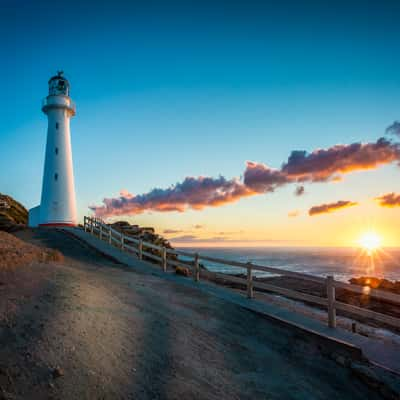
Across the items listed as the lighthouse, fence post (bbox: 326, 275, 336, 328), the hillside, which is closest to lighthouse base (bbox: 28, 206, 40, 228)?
the lighthouse

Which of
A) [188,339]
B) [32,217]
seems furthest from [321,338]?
[32,217]

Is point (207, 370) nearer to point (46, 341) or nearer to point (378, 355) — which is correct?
point (46, 341)

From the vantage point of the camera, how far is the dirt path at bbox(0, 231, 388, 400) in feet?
13.0

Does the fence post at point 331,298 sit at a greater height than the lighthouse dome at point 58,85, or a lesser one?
lesser

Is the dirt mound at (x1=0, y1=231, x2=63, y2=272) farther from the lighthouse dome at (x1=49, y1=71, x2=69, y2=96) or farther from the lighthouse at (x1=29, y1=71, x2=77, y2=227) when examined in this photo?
the lighthouse dome at (x1=49, y1=71, x2=69, y2=96)

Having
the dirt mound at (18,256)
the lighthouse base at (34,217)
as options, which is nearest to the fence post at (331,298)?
the dirt mound at (18,256)

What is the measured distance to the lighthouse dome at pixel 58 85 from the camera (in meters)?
31.5

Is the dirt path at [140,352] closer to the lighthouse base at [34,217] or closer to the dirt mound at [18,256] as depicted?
the dirt mound at [18,256]

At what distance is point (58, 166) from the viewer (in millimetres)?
29859

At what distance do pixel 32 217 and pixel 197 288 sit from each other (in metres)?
28.0

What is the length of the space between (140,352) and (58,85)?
33.1 metres

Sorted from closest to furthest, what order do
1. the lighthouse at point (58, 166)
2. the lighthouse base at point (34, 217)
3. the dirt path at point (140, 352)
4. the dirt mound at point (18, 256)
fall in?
the dirt path at point (140, 352) < the dirt mound at point (18, 256) < the lighthouse at point (58, 166) < the lighthouse base at point (34, 217)

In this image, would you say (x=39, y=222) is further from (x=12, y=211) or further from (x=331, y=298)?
(x=331, y=298)

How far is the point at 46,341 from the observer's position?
4621 millimetres
